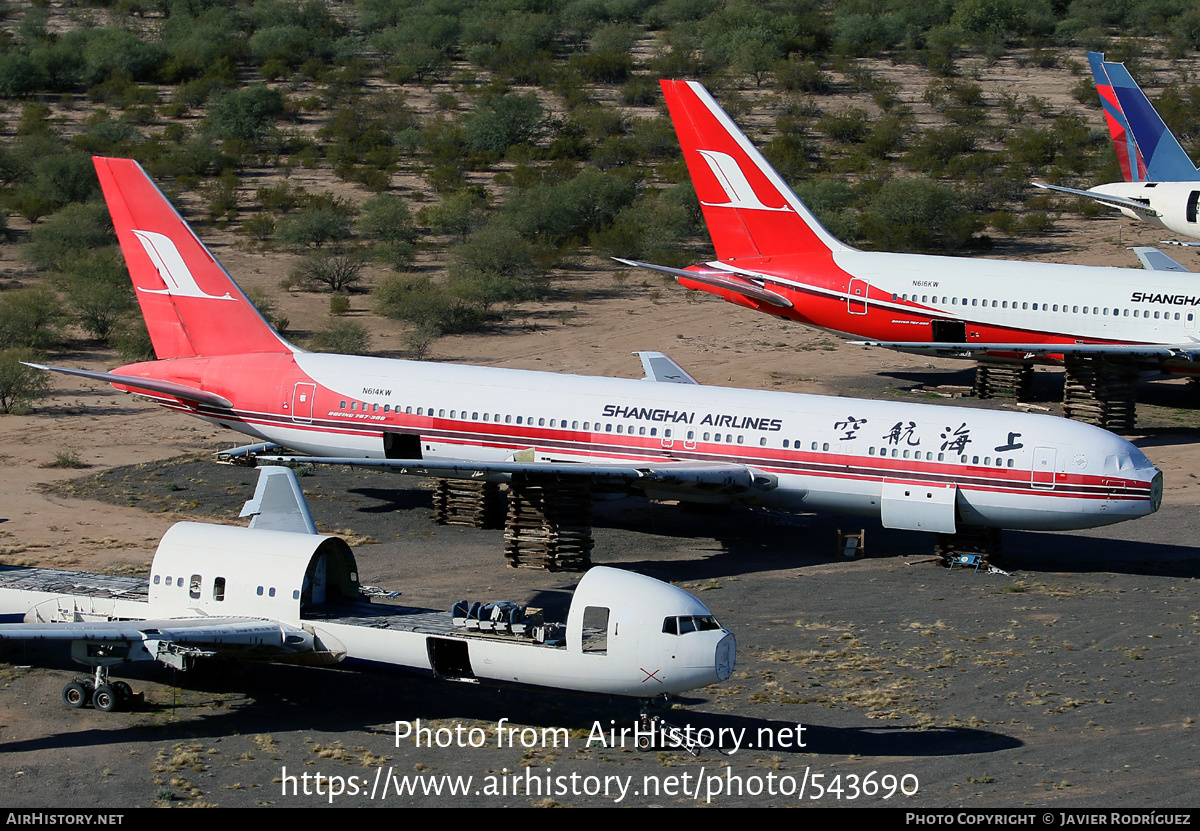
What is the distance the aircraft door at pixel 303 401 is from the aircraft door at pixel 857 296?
20.0m

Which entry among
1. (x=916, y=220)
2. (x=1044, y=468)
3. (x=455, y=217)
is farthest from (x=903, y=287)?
(x=455, y=217)

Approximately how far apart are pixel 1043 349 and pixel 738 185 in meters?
11.8

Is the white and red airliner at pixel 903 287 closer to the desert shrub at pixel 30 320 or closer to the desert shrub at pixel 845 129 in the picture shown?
A: the desert shrub at pixel 30 320

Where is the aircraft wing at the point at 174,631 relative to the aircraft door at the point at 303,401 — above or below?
below

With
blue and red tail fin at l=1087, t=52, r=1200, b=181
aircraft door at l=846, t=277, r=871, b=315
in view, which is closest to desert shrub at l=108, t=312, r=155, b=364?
aircraft door at l=846, t=277, r=871, b=315

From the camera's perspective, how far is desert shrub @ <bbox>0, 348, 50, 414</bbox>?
4659 cm

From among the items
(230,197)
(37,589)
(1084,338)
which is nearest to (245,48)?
(230,197)

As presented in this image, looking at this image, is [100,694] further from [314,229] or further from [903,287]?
[314,229]

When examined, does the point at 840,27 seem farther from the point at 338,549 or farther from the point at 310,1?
the point at 338,549

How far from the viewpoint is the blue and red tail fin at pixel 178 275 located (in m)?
37.4

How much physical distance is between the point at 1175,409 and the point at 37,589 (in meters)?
37.4

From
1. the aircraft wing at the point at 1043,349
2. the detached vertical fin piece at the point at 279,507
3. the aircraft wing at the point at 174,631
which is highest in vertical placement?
the aircraft wing at the point at 1043,349

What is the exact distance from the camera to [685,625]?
2192 centimetres

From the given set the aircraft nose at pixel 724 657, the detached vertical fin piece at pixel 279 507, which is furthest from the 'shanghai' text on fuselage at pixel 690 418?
the aircraft nose at pixel 724 657
